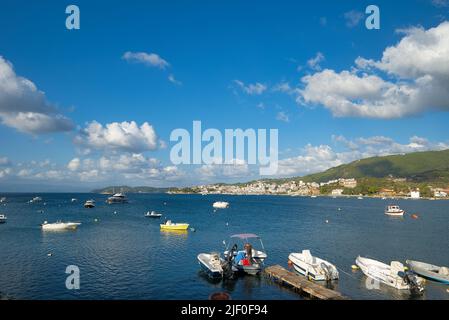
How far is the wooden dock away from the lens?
33.1m

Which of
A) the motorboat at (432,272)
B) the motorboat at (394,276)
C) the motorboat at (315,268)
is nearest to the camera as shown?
the motorboat at (394,276)

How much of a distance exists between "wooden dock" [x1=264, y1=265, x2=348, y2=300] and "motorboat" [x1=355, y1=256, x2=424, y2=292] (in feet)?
30.2

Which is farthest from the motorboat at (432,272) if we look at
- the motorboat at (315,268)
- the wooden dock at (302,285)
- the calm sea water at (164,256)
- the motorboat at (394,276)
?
the wooden dock at (302,285)

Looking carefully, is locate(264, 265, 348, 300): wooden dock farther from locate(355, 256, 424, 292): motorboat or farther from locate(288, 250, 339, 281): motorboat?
locate(355, 256, 424, 292): motorboat

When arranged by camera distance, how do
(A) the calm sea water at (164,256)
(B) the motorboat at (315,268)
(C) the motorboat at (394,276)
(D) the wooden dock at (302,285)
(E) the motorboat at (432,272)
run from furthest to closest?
(E) the motorboat at (432,272)
(B) the motorboat at (315,268)
(C) the motorboat at (394,276)
(A) the calm sea water at (164,256)
(D) the wooden dock at (302,285)

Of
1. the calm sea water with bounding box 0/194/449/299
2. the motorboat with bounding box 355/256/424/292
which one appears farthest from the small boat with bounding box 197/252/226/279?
the motorboat with bounding box 355/256/424/292

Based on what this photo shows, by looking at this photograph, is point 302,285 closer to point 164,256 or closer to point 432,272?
point 432,272

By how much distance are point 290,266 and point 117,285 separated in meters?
23.2

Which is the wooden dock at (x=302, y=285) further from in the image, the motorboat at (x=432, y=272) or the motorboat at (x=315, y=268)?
the motorboat at (x=432, y=272)

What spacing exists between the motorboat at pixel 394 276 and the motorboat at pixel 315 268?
4740 millimetres

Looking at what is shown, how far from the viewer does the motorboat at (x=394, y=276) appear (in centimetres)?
3778

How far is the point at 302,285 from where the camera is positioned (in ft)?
120
